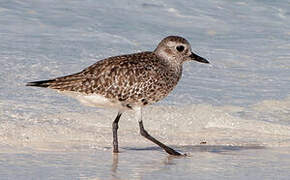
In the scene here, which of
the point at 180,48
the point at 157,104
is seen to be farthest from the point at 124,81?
the point at 157,104

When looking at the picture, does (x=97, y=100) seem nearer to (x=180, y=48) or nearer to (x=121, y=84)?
(x=121, y=84)

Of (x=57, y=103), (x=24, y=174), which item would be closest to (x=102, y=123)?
(x=57, y=103)

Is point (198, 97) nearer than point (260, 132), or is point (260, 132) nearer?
point (260, 132)

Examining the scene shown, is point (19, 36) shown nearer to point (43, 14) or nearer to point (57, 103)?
point (43, 14)

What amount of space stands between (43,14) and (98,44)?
2.93 metres

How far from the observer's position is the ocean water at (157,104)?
833cm

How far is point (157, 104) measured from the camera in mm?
11664

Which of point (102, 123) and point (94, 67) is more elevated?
point (94, 67)

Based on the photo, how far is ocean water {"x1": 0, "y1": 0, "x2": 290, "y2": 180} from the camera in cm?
833

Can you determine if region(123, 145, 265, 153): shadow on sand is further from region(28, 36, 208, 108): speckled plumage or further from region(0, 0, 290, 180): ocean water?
region(28, 36, 208, 108): speckled plumage

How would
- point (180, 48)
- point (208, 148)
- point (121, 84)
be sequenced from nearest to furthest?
point (121, 84) < point (208, 148) < point (180, 48)

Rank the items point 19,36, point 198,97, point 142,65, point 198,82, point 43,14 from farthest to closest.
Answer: point 43,14
point 19,36
point 198,82
point 198,97
point 142,65

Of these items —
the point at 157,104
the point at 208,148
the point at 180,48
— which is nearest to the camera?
the point at 208,148

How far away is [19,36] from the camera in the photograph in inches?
625
